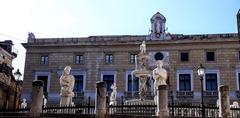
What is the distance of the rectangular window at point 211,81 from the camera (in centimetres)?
4403

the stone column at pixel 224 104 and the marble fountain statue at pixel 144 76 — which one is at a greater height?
the marble fountain statue at pixel 144 76

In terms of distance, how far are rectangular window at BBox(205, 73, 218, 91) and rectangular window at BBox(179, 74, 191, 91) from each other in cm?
202

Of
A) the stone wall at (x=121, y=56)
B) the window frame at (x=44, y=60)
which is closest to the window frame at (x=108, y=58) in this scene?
the stone wall at (x=121, y=56)

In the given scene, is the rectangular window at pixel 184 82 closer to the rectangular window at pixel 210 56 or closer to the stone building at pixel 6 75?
the rectangular window at pixel 210 56

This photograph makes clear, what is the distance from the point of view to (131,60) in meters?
46.5

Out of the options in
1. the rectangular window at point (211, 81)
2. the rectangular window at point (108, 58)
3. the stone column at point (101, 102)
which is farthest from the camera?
the rectangular window at point (108, 58)

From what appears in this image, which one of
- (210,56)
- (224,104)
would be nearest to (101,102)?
(224,104)

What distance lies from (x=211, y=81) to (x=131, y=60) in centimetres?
961

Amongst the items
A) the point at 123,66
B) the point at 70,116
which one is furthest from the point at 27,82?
the point at 70,116

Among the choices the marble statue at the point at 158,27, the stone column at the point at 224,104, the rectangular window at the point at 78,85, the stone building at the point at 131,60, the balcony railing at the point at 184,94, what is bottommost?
the stone column at the point at 224,104

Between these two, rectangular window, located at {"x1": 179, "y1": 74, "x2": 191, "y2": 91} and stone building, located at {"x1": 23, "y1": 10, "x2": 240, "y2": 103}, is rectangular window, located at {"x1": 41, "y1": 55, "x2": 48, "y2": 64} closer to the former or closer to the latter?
stone building, located at {"x1": 23, "y1": 10, "x2": 240, "y2": 103}

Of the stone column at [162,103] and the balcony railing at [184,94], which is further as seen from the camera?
the balcony railing at [184,94]

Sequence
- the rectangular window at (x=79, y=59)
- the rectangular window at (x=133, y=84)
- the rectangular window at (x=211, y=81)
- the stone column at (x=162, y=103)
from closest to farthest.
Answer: the stone column at (x=162, y=103)
the rectangular window at (x=211, y=81)
the rectangular window at (x=133, y=84)
the rectangular window at (x=79, y=59)

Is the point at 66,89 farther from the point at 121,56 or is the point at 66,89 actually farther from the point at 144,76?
the point at 121,56
